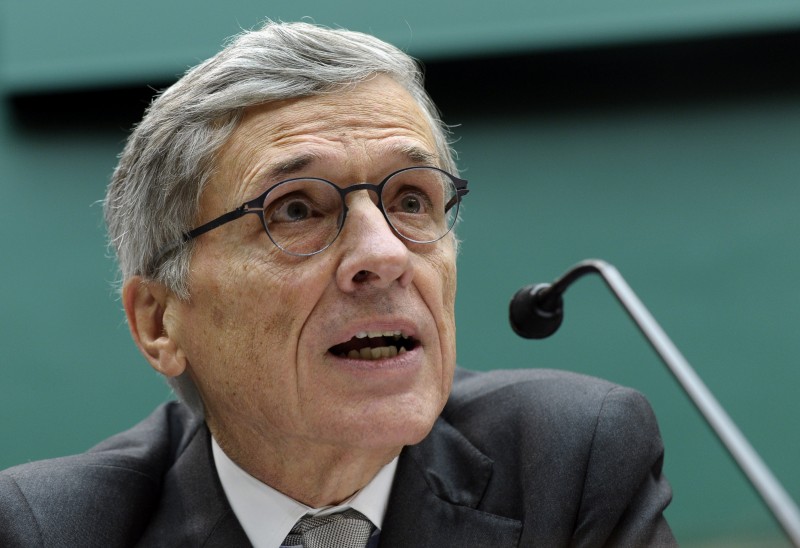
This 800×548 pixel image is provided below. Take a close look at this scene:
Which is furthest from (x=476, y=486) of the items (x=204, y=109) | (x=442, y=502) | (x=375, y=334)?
(x=204, y=109)

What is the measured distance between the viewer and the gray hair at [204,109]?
197 cm

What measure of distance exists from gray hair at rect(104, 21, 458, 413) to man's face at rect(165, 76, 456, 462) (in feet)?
0.10

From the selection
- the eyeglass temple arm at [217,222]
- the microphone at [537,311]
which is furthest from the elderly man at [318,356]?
the microphone at [537,311]

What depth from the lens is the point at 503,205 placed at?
370cm

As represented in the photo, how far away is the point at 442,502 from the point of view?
2.03 m

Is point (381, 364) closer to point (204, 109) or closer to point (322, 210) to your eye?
point (322, 210)

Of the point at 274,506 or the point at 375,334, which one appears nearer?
the point at 375,334

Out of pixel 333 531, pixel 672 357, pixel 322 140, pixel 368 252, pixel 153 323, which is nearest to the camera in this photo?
pixel 672 357

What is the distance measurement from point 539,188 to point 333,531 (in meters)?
1.97

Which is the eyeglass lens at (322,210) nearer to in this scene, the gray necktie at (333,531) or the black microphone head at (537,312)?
the black microphone head at (537,312)

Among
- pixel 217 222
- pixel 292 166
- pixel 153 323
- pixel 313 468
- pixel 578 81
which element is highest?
pixel 292 166

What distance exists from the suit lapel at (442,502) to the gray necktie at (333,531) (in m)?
0.04

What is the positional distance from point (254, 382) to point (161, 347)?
0.31m

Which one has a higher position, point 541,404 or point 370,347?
point 370,347
